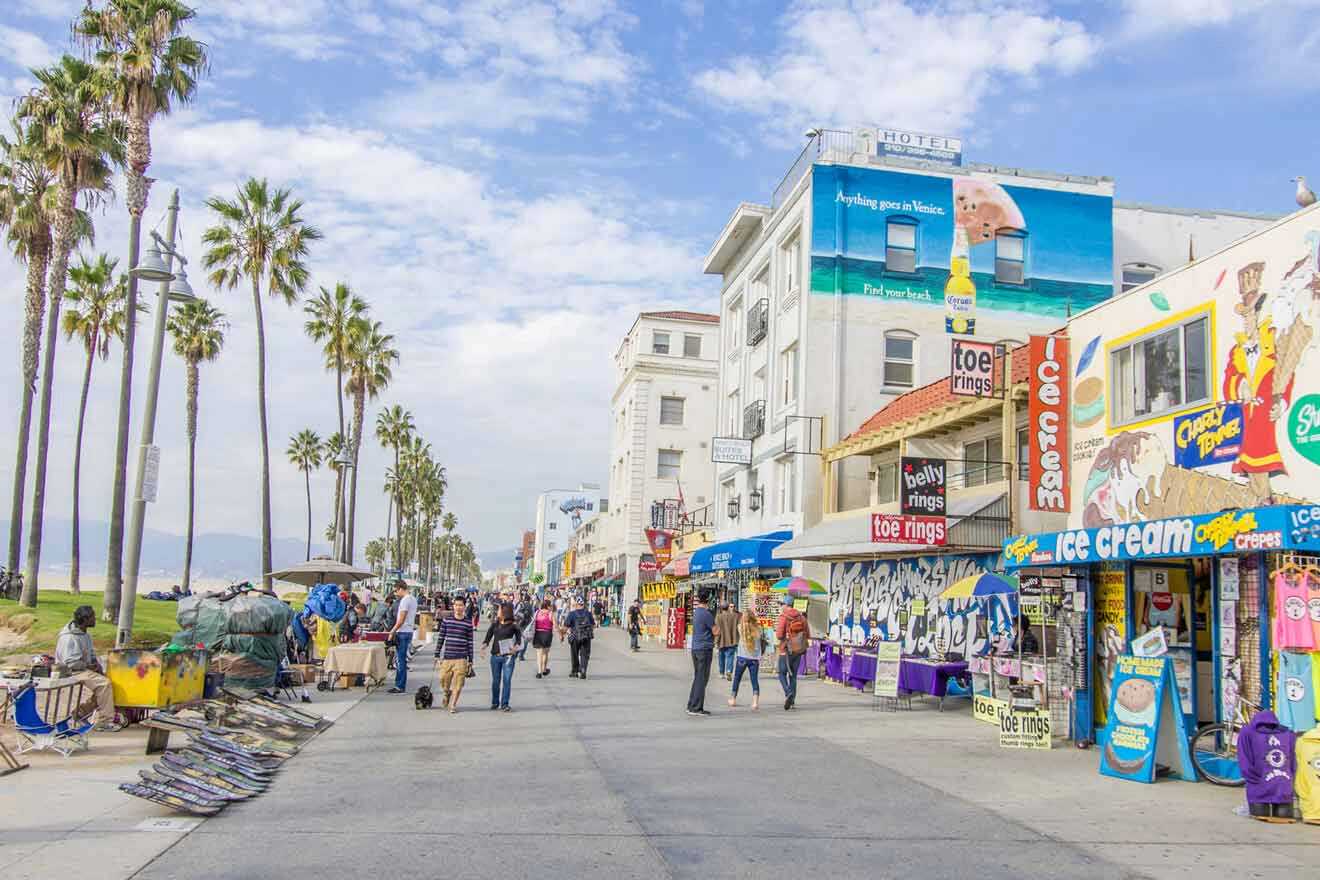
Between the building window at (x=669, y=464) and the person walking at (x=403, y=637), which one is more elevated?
the building window at (x=669, y=464)

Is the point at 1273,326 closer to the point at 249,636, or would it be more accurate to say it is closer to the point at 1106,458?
the point at 1106,458

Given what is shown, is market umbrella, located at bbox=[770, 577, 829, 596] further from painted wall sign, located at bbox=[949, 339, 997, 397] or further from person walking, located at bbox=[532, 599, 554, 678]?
painted wall sign, located at bbox=[949, 339, 997, 397]

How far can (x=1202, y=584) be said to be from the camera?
44.1 feet

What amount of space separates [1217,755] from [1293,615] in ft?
6.20

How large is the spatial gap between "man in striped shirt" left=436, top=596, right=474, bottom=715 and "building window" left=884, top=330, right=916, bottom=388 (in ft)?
57.8

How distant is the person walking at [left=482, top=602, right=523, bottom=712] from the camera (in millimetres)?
16703

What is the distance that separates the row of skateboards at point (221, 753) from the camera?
27.5ft

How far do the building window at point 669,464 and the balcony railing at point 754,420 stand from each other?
81.4 ft

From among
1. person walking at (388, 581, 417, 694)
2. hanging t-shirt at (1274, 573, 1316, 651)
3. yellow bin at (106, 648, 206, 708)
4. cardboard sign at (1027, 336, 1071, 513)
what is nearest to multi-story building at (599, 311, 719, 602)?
person walking at (388, 581, 417, 694)

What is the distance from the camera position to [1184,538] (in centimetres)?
1114

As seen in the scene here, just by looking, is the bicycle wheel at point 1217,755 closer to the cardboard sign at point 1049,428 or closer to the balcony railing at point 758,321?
the cardboard sign at point 1049,428

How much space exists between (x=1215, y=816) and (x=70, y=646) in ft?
38.0

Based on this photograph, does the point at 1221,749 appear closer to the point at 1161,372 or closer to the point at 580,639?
the point at 1161,372

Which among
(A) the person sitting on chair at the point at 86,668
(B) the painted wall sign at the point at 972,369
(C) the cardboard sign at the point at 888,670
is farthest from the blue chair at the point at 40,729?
(B) the painted wall sign at the point at 972,369
